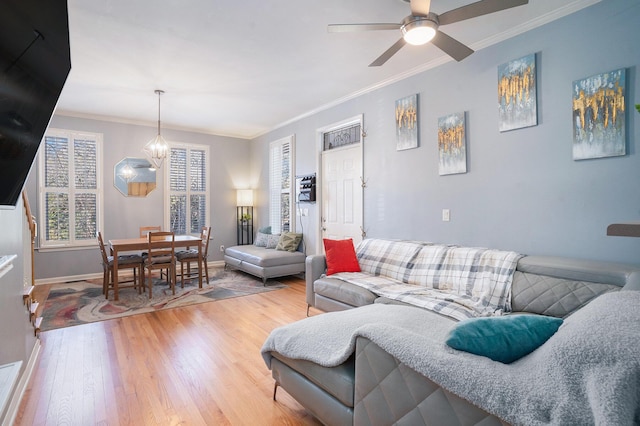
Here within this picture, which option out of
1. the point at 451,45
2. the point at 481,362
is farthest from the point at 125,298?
the point at 451,45

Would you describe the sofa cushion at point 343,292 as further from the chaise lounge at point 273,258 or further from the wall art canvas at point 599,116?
the wall art canvas at point 599,116

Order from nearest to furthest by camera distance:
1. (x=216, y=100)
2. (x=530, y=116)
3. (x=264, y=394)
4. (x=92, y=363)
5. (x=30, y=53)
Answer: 1. (x=30, y=53)
2. (x=264, y=394)
3. (x=92, y=363)
4. (x=530, y=116)
5. (x=216, y=100)

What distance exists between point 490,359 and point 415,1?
6.51 ft

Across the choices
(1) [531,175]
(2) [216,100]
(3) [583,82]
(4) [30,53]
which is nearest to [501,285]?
(1) [531,175]

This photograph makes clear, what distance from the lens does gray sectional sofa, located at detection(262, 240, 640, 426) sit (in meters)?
0.83

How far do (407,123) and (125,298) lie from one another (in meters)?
4.33

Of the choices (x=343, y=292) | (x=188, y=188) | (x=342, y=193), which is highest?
(x=188, y=188)

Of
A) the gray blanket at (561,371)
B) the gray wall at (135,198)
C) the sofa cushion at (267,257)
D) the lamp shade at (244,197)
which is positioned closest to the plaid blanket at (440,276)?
the gray blanket at (561,371)

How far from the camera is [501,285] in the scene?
2.57 metres

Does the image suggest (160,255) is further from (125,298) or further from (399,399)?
(399,399)

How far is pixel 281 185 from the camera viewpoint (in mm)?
6379

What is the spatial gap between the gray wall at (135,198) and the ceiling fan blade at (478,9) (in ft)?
18.7

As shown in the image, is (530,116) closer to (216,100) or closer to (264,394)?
(264,394)

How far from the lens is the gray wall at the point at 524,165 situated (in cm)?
241
